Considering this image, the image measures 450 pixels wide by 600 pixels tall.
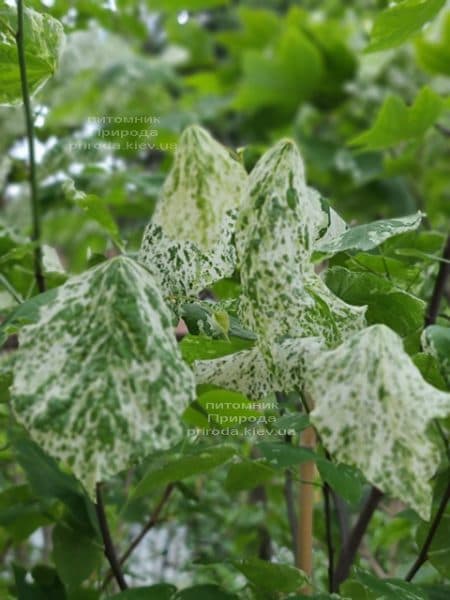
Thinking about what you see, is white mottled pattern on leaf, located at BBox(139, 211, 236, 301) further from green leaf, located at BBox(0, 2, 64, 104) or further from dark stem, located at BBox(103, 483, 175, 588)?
dark stem, located at BBox(103, 483, 175, 588)

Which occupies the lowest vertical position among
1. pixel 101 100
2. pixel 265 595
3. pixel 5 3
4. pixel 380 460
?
pixel 265 595

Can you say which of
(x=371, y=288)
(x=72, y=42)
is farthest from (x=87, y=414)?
(x=72, y=42)

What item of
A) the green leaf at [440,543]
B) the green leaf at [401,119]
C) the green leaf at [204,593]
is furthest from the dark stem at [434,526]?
the green leaf at [401,119]

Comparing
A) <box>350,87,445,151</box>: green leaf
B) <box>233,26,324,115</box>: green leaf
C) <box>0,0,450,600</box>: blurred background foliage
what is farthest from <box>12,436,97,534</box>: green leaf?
<box>233,26,324,115</box>: green leaf

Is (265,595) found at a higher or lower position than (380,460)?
lower

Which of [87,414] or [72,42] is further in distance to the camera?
[72,42]

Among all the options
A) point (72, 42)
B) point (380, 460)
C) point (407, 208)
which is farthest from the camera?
point (407, 208)

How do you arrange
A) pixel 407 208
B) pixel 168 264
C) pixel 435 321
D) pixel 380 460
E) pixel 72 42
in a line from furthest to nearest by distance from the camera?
pixel 407 208
pixel 72 42
pixel 435 321
pixel 168 264
pixel 380 460

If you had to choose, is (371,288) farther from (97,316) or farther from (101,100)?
(101,100)
